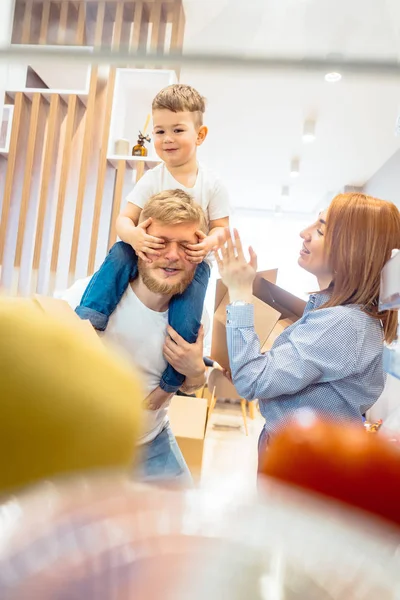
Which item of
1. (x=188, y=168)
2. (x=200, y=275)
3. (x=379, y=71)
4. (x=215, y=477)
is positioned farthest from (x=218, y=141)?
(x=215, y=477)

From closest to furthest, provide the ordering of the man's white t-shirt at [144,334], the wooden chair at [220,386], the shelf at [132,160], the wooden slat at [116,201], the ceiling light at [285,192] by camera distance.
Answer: the man's white t-shirt at [144,334] → the ceiling light at [285,192] → the wooden chair at [220,386] → the wooden slat at [116,201] → the shelf at [132,160]

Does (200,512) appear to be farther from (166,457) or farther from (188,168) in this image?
(188,168)

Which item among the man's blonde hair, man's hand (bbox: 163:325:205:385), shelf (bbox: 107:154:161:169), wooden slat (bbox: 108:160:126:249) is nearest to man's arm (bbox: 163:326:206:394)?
man's hand (bbox: 163:325:205:385)

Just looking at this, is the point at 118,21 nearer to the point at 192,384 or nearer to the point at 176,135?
the point at 176,135

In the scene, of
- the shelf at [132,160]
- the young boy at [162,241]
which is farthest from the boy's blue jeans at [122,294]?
the shelf at [132,160]

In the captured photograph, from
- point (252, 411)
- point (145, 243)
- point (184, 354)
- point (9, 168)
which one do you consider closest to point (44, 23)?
point (145, 243)

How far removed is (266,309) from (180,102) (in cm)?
24

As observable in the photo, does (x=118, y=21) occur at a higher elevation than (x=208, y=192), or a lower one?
higher

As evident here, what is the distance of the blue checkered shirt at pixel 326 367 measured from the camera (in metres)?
0.36

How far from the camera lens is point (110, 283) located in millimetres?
501

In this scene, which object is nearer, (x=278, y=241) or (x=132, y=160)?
(x=278, y=241)

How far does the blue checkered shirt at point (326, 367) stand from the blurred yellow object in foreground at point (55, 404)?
176 mm

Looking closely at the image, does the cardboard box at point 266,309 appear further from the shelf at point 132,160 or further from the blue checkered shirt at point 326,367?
the shelf at point 132,160

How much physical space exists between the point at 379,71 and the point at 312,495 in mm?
195
